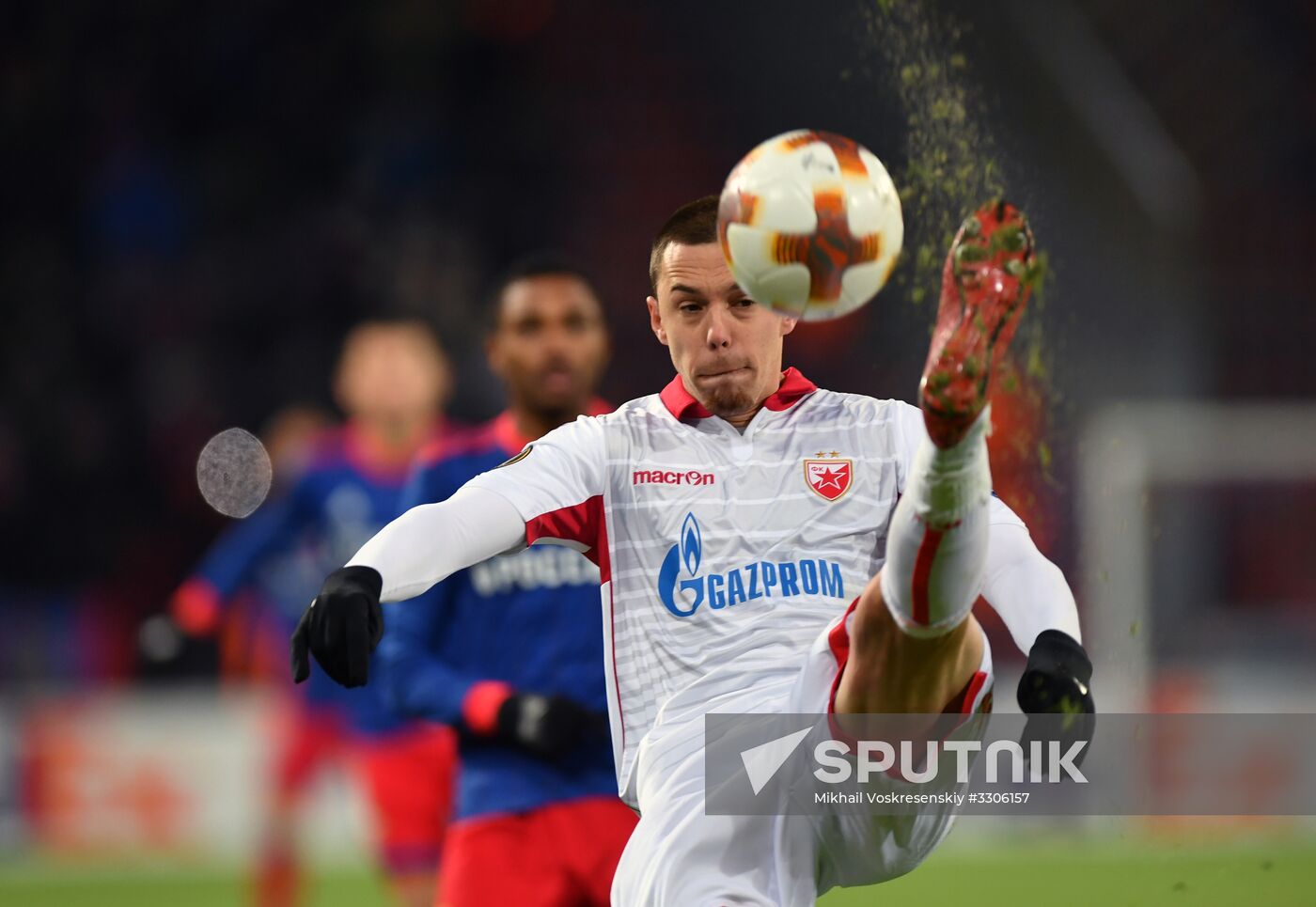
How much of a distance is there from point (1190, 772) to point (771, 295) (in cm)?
804

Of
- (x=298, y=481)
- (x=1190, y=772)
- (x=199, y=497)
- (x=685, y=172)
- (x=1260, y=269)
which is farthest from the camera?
(x=685, y=172)

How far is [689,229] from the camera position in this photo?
312 centimetres

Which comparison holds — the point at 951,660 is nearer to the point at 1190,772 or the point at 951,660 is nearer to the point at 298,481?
the point at 298,481

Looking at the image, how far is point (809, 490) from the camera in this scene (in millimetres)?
3039

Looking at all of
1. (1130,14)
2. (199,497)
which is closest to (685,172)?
(1130,14)

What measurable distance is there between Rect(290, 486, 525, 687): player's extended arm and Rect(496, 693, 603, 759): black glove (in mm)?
899

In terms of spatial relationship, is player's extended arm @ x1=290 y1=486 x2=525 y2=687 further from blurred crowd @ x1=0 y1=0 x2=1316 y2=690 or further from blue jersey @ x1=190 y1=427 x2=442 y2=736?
blurred crowd @ x1=0 y1=0 x2=1316 y2=690

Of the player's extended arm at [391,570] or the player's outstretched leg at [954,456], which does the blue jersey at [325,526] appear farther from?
the player's outstretched leg at [954,456]

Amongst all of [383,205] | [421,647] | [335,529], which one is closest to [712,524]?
[421,647]

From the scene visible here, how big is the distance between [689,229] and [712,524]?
0.54 meters

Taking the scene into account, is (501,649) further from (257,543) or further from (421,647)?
(257,543)

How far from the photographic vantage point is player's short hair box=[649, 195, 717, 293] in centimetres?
310

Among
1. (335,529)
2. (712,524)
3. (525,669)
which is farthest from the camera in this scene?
(335,529)

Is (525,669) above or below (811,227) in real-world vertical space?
below
